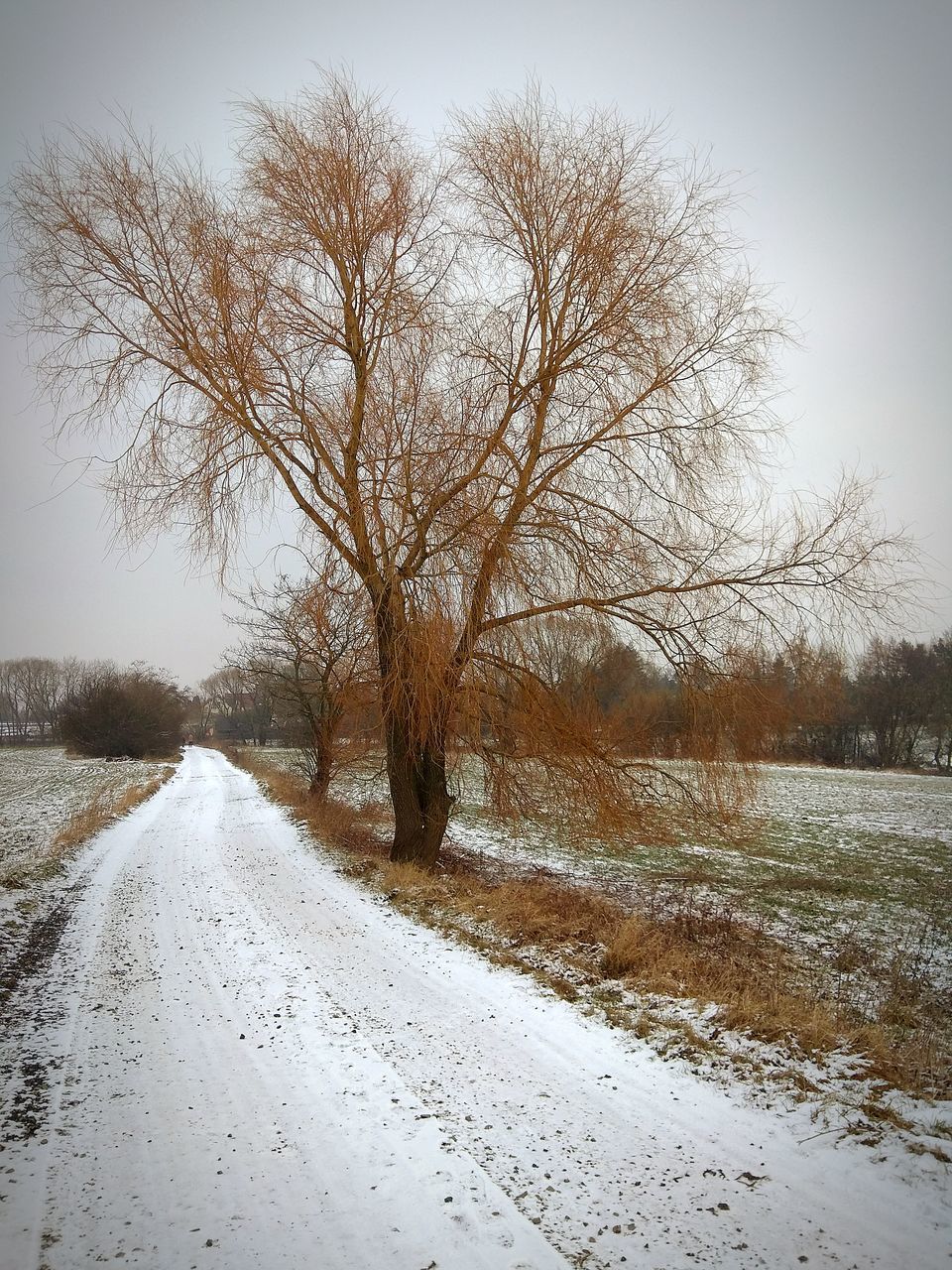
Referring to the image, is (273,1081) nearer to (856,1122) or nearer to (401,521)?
(856,1122)

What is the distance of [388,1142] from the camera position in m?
3.48

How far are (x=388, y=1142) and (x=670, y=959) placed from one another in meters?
3.37

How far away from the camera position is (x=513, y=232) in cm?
904

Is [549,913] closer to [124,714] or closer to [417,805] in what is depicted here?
[417,805]

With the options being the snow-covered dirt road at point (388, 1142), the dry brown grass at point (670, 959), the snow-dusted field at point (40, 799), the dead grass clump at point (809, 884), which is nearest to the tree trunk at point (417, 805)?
the dry brown grass at point (670, 959)

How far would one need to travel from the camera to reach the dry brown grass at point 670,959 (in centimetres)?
444

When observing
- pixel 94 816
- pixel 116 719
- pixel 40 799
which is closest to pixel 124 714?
pixel 116 719

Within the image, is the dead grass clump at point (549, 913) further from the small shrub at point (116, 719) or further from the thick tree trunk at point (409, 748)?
the small shrub at point (116, 719)

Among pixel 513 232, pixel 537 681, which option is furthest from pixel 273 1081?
pixel 513 232

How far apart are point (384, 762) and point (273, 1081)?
6.99 metres

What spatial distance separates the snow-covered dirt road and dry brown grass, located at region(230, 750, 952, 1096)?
679mm

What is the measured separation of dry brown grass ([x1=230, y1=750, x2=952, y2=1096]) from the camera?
444 centimetres

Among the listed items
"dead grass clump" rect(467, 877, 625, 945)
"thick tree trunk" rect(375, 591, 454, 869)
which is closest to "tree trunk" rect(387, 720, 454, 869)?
"thick tree trunk" rect(375, 591, 454, 869)

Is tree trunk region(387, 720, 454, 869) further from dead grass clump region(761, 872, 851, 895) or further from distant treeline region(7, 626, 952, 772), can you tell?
dead grass clump region(761, 872, 851, 895)
